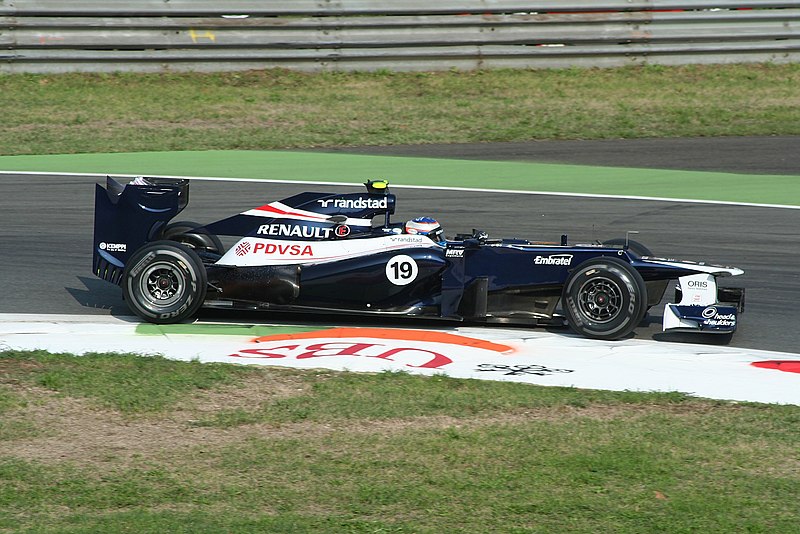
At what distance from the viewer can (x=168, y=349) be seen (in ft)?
26.2

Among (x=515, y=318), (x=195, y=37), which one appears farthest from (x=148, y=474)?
(x=195, y=37)

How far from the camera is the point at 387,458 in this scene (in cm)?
580

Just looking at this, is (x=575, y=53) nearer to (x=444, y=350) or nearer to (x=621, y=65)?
(x=621, y=65)

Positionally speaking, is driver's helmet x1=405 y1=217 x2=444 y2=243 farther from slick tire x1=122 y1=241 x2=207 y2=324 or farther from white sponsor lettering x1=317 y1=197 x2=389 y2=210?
slick tire x1=122 y1=241 x2=207 y2=324

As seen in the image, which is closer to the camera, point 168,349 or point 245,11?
point 168,349

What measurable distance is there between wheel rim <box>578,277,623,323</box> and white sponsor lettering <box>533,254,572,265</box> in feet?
0.83

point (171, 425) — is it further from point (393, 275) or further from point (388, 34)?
point (388, 34)

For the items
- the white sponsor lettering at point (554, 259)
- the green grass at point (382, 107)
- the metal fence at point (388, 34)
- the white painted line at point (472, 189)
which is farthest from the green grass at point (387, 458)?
the metal fence at point (388, 34)

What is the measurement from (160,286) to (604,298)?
3.31 metres

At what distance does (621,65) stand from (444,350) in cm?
1238

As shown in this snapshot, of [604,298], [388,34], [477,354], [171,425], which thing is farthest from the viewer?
[388,34]

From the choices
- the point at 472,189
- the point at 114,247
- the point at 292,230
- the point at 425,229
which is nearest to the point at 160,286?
the point at 114,247

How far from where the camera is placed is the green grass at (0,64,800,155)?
53.8ft

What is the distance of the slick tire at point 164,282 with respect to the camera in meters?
8.43
